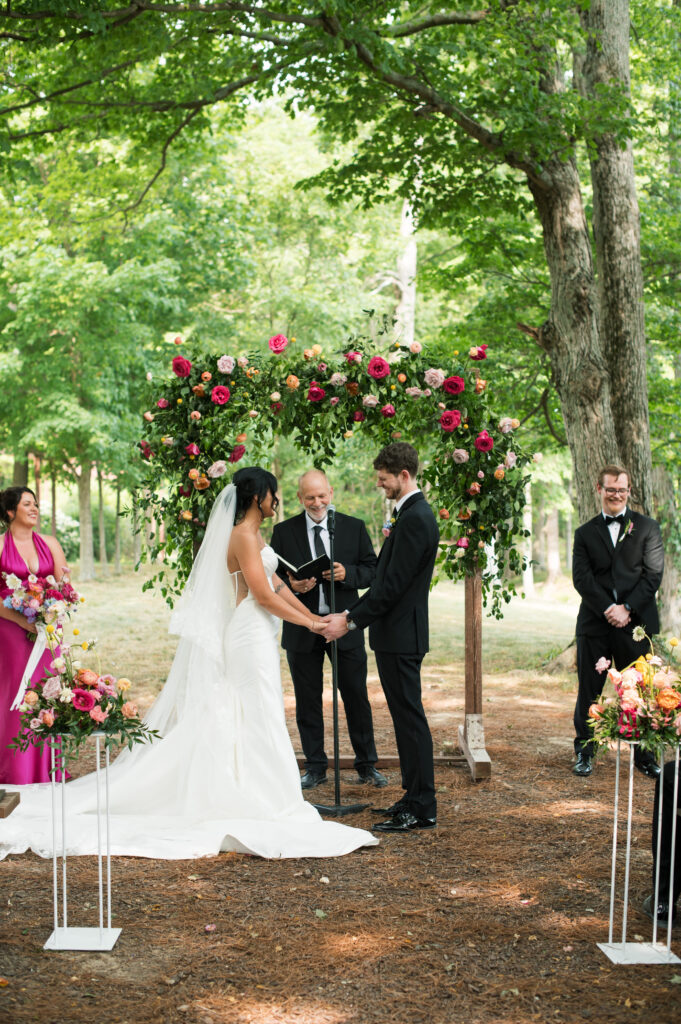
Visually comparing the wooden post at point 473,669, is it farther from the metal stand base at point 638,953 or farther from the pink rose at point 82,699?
the pink rose at point 82,699

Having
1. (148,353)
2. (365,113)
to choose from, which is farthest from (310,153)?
(365,113)

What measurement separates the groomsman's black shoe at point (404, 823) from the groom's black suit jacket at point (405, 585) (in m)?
0.98

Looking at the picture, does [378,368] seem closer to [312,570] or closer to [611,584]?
[312,570]

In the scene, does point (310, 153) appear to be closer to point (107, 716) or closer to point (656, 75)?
point (656, 75)

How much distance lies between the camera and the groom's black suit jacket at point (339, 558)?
6.75m

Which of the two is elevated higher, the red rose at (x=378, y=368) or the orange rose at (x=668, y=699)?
the red rose at (x=378, y=368)

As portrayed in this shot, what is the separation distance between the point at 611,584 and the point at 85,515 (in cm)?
1705

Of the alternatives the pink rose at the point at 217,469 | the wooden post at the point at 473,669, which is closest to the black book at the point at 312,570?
the pink rose at the point at 217,469

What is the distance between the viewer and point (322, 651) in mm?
6852

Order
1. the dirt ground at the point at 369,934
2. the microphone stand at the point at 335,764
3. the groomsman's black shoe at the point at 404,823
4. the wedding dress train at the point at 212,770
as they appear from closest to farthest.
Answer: the dirt ground at the point at 369,934 → the wedding dress train at the point at 212,770 → the groomsman's black shoe at the point at 404,823 → the microphone stand at the point at 335,764

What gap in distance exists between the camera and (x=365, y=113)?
35.1 feet

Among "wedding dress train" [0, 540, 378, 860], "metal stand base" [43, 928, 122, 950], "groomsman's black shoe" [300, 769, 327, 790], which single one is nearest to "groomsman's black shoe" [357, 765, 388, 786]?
"groomsman's black shoe" [300, 769, 327, 790]

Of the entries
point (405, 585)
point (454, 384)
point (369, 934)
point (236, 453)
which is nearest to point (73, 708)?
point (369, 934)

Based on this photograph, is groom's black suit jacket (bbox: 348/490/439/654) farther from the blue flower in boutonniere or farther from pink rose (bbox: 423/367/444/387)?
the blue flower in boutonniere
